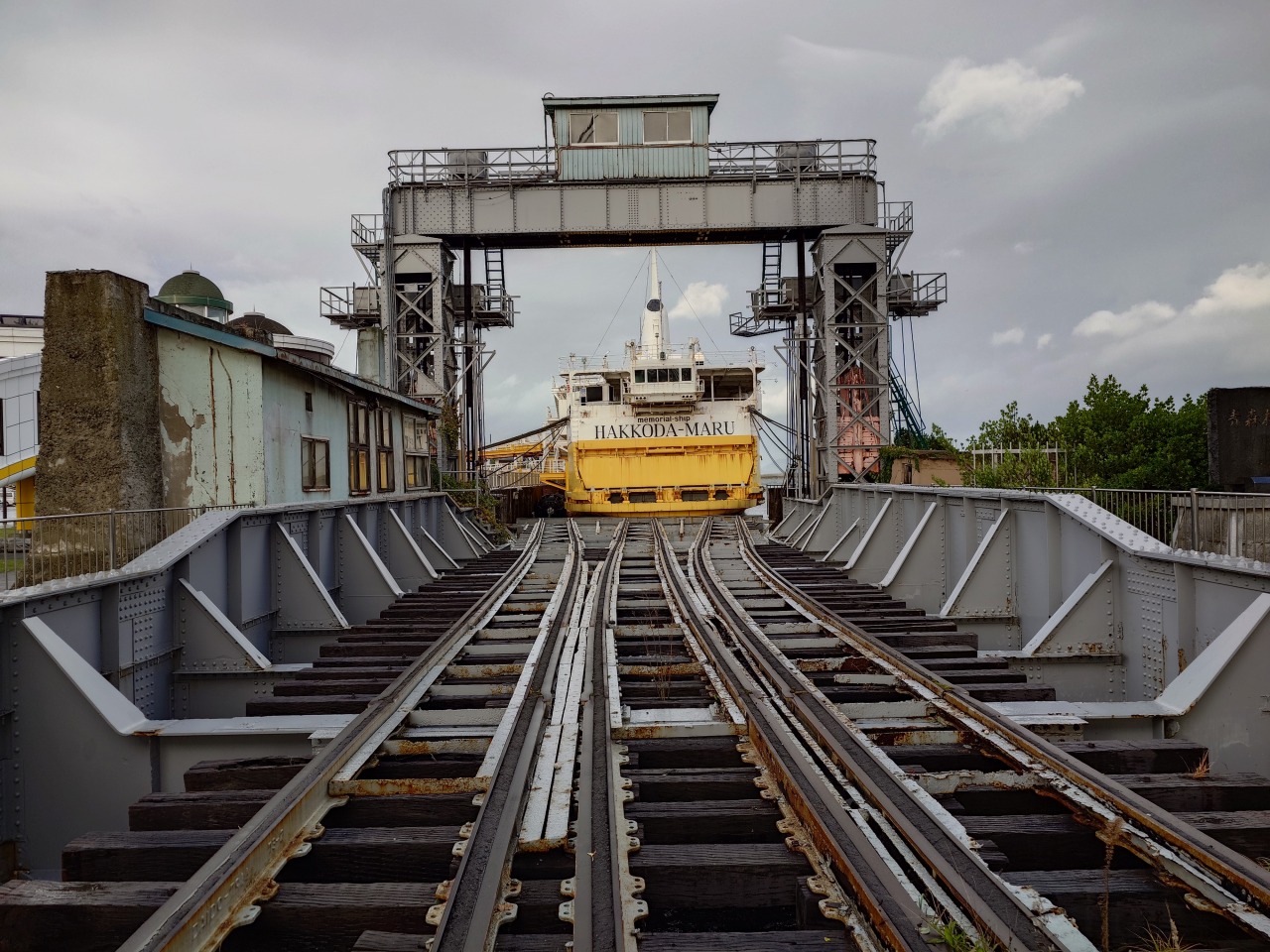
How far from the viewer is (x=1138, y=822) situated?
3719 millimetres

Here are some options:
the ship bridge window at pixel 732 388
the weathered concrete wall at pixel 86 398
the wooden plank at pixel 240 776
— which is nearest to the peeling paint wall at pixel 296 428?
the weathered concrete wall at pixel 86 398

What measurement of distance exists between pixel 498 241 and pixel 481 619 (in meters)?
19.3

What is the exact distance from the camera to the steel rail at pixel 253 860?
2893 millimetres

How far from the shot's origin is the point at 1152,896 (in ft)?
10.5

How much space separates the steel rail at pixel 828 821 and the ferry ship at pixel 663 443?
2134cm

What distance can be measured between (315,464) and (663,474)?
14851 mm

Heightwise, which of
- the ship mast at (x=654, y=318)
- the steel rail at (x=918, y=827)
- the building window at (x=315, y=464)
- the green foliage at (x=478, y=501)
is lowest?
the steel rail at (x=918, y=827)

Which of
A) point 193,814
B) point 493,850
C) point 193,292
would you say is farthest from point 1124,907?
point 193,292

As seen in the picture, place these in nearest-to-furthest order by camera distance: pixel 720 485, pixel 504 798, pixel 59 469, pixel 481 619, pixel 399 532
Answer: pixel 504 798
pixel 481 619
pixel 59 469
pixel 399 532
pixel 720 485

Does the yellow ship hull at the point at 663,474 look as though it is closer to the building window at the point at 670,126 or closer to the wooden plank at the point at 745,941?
the building window at the point at 670,126

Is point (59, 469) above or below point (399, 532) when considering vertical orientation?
above

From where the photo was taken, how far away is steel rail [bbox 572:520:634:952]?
2904 mm

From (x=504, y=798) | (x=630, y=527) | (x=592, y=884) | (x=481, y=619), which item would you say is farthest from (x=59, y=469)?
(x=630, y=527)

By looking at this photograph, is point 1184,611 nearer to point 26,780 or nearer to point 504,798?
point 504,798
